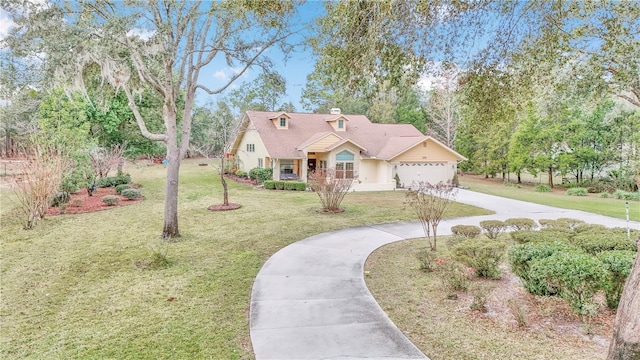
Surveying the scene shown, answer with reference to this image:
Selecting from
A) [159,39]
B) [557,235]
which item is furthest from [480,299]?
[159,39]

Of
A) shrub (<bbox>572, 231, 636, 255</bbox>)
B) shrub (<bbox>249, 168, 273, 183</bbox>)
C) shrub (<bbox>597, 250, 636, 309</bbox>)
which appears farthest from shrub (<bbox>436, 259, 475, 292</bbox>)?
shrub (<bbox>249, 168, 273, 183</bbox>)

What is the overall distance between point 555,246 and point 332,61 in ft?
16.2

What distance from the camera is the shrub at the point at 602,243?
6.31 meters

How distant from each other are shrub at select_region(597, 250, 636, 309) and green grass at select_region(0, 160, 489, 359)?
5039mm

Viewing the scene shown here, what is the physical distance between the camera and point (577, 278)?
4.77 metres

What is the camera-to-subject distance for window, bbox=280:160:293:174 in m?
24.4

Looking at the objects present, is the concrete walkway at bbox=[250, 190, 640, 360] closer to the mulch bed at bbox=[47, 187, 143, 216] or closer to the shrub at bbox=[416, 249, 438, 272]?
the shrub at bbox=[416, 249, 438, 272]

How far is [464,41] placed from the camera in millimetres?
6168

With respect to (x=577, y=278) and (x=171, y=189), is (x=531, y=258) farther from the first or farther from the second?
(x=171, y=189)

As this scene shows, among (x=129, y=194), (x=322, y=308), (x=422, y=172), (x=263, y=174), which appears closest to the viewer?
(x=322, y=308)

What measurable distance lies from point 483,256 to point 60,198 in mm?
16770

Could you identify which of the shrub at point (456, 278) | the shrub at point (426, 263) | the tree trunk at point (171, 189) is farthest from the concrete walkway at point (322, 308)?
the tree trunk at point (171, 189)

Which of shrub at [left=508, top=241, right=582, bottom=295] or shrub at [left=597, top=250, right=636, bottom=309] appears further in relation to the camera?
shrub at [left=508, top=241, right=582, bottom=295]

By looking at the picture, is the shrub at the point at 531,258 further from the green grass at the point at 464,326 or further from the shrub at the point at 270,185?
the shrub at the point at 270,185
